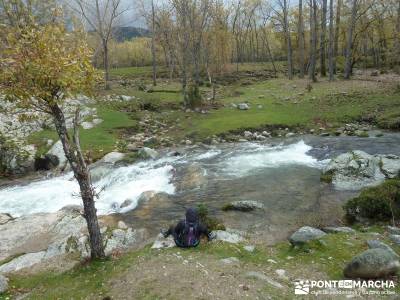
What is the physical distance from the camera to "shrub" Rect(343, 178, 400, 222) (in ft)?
44.3

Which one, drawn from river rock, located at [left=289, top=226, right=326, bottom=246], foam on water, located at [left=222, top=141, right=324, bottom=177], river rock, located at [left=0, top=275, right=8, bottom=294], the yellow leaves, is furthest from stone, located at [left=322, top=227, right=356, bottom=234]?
river rock, located at [left=0, top=275, right=8, bottom=294]

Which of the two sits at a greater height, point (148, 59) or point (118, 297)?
point (148, 59)

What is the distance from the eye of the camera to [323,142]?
26.3 metres

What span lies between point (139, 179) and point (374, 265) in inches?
570

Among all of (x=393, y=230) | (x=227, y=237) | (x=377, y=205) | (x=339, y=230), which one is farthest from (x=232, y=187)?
(x=393, y=230)

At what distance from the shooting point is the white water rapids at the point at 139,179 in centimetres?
1920

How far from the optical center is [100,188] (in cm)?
2114

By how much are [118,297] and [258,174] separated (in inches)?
504

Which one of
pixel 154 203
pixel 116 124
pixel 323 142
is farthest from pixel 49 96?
pixel 116 124

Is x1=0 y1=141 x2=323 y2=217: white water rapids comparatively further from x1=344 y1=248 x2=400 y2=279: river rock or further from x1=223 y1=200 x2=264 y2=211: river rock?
x1=344 y1=248 x2=400 y2=279: river rock

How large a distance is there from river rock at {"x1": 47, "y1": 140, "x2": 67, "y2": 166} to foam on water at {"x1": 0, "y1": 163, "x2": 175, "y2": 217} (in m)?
1.95

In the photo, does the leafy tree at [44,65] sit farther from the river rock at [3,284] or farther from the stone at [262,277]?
the stone at [262,277]

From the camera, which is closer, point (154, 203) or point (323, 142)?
point (154, 203)

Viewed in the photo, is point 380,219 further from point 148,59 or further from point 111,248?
point 148,59
